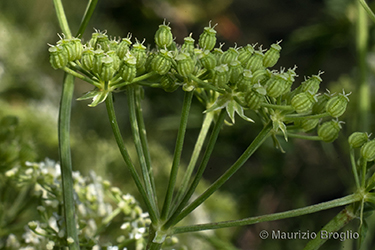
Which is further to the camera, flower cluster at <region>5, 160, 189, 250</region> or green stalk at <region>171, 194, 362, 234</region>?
flower cluster at <region>5, 160, 189, 250</region>

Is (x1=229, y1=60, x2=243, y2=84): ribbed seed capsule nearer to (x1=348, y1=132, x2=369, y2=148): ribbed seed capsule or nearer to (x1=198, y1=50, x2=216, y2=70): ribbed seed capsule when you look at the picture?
(x1=198, y1=50, x2=216, y2=70): ribbed seed capsule

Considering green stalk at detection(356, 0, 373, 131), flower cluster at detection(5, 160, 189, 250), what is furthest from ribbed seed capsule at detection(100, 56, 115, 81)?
green stalk at detection(356, 0, 373, 131)

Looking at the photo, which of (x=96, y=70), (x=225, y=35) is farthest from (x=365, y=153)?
(x=225, y=35)

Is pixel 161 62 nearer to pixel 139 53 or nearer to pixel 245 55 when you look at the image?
pixel 139 53

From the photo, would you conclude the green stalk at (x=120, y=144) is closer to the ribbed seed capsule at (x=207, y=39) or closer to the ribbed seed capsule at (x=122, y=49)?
the ribbed seed capsule at (x=122, y=49)

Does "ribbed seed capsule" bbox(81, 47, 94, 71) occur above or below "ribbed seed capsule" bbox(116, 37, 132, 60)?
below

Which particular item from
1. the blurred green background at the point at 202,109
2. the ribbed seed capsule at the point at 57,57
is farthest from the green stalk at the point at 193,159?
the blurred green background at the point at 202,109
